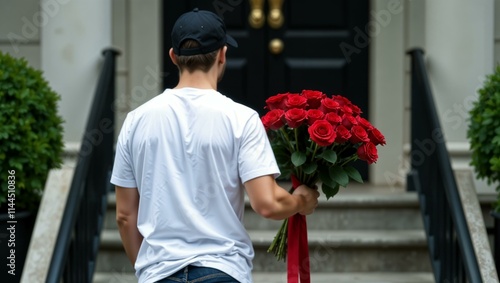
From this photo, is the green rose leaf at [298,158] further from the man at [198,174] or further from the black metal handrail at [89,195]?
the black metal handrail at [89,195]

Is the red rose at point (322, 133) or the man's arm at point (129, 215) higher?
the red rose at point (322, 133)

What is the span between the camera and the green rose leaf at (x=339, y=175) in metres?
3.31

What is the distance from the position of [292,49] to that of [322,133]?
4221 millimetres

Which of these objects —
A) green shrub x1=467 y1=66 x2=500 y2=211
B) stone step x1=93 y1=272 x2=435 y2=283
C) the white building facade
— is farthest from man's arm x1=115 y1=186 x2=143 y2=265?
the white building facade

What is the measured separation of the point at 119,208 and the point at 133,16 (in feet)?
13.7

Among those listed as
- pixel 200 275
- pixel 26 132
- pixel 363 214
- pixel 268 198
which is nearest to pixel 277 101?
pixel 268 198

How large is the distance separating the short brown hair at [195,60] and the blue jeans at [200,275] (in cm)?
60

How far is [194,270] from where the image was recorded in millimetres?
2898

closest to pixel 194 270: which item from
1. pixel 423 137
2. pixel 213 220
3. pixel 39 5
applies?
pixel 213 220

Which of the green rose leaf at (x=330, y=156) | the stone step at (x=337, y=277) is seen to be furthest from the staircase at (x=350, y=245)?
the green rose leaf at (x=330, y=156)

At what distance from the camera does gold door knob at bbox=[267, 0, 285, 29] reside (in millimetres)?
7305

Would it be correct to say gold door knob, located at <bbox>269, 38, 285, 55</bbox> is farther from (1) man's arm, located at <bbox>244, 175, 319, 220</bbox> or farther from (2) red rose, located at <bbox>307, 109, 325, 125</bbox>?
(1) man's arm, located at <bbox>244, 175, 319, 220</bbox>

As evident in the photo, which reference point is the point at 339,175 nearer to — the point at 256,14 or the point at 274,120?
the point at 274,120

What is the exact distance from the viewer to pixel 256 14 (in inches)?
287
